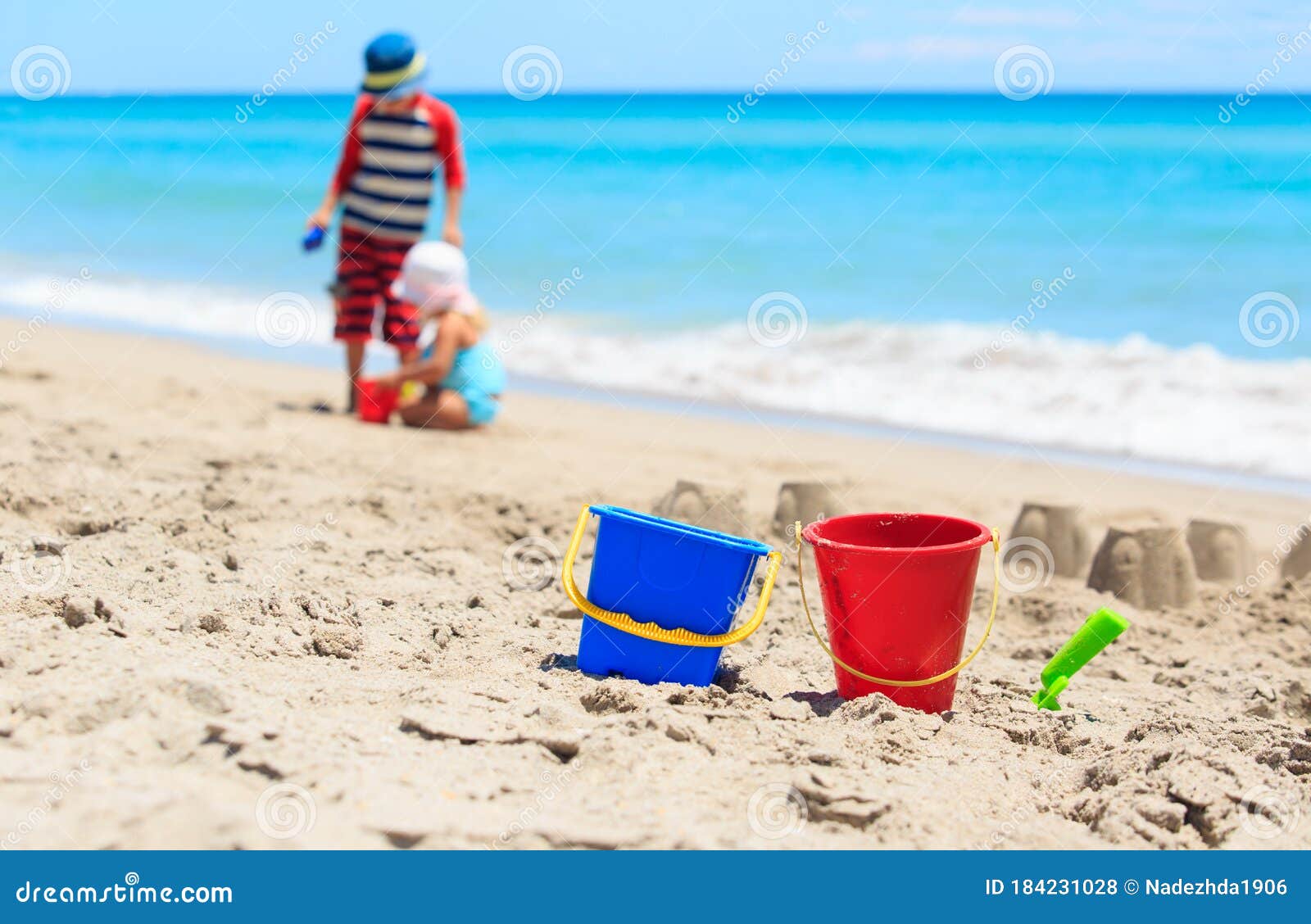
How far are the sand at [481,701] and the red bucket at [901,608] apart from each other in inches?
4.1

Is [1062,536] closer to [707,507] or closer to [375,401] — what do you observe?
[707,507]

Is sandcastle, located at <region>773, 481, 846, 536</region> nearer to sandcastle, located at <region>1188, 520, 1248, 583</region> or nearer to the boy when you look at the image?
sandcastle, located at <region>1188, 520, 1248, 583</region>

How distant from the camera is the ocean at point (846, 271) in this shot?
22.6 ft

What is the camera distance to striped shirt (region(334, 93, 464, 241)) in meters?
5.69

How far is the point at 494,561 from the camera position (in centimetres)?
387

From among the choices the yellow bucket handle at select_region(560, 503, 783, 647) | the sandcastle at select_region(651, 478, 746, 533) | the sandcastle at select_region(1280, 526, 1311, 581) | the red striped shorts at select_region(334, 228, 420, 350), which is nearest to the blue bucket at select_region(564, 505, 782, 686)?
the yellow bucket handle at select_region(560, 503, 783, 647)

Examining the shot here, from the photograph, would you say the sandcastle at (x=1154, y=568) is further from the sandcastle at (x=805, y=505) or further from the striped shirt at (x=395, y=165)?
the striped shirt at (x=395, y=165)

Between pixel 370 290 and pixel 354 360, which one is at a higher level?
pixel 370 290


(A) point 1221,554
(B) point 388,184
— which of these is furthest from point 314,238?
(A) point 1221,554

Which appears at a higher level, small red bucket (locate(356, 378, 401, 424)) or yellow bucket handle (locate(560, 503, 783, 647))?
small red bucket (locate(356, 378, 401, 424))

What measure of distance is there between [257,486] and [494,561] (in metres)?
1.05

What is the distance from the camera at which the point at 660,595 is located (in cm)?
274

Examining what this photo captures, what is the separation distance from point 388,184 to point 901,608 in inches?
154
